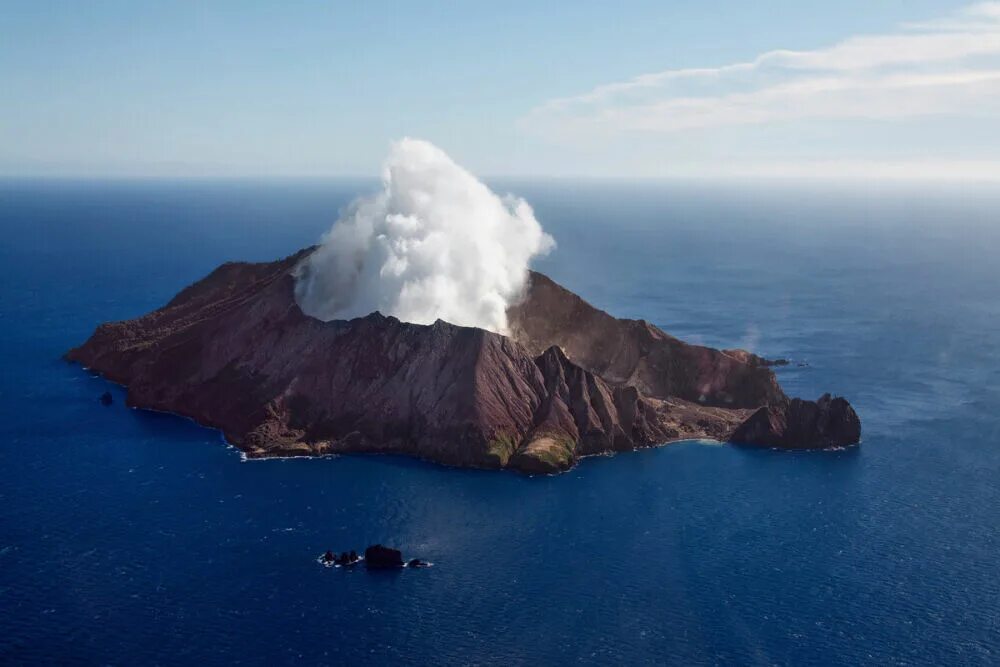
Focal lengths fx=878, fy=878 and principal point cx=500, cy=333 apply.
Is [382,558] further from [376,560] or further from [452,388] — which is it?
[452,388]

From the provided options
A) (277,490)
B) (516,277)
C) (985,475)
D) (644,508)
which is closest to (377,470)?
(277,490)

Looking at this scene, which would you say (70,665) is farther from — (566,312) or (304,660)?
(566,312)

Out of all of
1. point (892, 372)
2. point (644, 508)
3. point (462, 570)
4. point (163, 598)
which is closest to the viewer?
point (163, 598)

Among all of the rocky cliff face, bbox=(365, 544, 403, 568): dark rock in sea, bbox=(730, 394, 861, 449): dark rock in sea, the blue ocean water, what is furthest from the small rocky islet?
bbox=(730, 394, 861, 449): dark rock in sea

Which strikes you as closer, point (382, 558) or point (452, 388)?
point (382, 558)

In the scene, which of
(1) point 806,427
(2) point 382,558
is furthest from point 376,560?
(1) point 806,427

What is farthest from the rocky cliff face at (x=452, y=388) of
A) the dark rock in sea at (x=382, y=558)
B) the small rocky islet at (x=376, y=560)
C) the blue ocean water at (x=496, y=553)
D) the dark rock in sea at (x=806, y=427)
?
the dark rock in sea at (x=382, y=558)

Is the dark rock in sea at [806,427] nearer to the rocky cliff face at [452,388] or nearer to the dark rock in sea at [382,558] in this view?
the rocky cliff face at [452,388]
